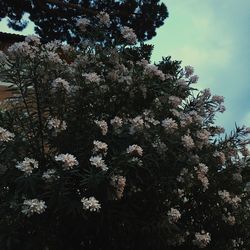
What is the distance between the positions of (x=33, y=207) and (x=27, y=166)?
33 centimetres

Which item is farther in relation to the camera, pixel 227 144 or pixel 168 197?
pixel 227 144

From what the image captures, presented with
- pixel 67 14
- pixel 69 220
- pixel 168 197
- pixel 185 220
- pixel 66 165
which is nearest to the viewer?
pixel 66 165

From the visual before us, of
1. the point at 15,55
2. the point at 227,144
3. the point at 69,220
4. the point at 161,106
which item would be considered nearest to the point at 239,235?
the point at 227,144

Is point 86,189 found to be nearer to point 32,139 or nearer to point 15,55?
point 32,139

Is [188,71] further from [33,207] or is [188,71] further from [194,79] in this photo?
[33,207]

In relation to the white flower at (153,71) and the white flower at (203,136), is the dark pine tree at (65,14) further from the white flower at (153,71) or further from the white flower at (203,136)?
the white flower at (203,136)

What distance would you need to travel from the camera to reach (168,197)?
515cm

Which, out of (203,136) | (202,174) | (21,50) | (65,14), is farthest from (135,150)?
(65,14)

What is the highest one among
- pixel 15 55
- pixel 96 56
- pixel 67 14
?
pixel 67 14

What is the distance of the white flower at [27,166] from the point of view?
445 cm

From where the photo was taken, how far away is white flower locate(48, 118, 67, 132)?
15.8 ft

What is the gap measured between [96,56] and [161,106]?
753mm

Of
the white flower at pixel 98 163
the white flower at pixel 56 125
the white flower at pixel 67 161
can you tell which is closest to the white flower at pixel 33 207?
the white flower at pixel 67 161

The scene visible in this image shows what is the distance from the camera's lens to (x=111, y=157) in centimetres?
466
